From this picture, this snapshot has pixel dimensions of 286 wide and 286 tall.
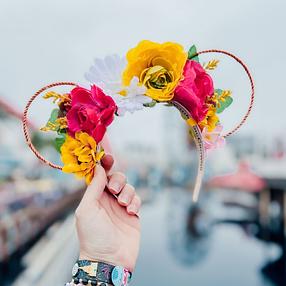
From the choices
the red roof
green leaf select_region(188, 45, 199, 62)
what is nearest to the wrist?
green leaf select_region(188, 45, 199, 62)

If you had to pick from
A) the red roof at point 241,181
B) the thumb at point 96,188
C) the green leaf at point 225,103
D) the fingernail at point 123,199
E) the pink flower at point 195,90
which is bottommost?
the red roof at point 241,181

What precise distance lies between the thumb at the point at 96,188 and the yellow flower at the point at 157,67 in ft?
0.38

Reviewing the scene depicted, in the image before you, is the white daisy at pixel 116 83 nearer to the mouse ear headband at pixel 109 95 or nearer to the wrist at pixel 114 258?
the mouse ear headband at pixel 109 95

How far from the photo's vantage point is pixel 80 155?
656 mm

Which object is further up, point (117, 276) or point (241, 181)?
point (117, 276)

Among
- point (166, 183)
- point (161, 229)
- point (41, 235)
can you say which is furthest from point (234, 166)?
point (41, 235)

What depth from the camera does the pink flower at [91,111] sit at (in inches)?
25.9

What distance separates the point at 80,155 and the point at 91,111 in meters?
0.06

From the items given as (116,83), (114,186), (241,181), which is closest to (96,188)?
(114,186)

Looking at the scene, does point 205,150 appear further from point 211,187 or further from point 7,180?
point 211,187

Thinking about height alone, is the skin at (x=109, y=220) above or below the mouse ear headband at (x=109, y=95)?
below

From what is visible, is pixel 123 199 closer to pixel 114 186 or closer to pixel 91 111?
pixel 114 186

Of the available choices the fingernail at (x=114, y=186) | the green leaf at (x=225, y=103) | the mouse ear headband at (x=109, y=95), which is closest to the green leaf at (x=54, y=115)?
the mouse ear headband at (x=109, y=95)

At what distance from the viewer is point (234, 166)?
1130 cm
